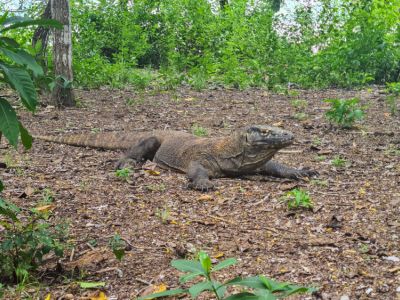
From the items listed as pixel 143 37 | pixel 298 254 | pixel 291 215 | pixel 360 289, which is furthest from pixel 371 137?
pixel 143 37

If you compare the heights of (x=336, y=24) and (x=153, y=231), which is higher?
(x=336, y=24)

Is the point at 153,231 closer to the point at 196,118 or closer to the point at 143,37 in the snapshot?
the point at 196,118

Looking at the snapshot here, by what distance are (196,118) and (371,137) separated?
2.40m

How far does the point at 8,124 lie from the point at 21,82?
180 mm

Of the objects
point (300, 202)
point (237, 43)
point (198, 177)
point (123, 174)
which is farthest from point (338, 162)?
point (237, 43)

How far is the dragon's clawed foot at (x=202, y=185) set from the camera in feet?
15.8

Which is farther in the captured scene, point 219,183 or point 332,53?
point 332,53

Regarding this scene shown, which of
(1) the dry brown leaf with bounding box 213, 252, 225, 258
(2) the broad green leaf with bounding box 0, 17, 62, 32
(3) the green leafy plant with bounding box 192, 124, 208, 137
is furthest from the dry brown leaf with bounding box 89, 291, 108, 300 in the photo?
(3) the green leafy plant with bounding box 192, 124, 208, 137

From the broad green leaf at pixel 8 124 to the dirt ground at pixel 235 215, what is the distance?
2.80 feet

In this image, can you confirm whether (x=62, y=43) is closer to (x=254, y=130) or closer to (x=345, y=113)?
(x=254, y=130)

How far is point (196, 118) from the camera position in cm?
790

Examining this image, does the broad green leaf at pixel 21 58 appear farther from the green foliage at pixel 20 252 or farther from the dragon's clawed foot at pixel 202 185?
the dragon's clawed foot at pixel 202 185

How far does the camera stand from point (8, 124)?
92.8 inches

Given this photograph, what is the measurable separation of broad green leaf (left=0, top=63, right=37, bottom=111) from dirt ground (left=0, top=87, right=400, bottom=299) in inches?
38.9
